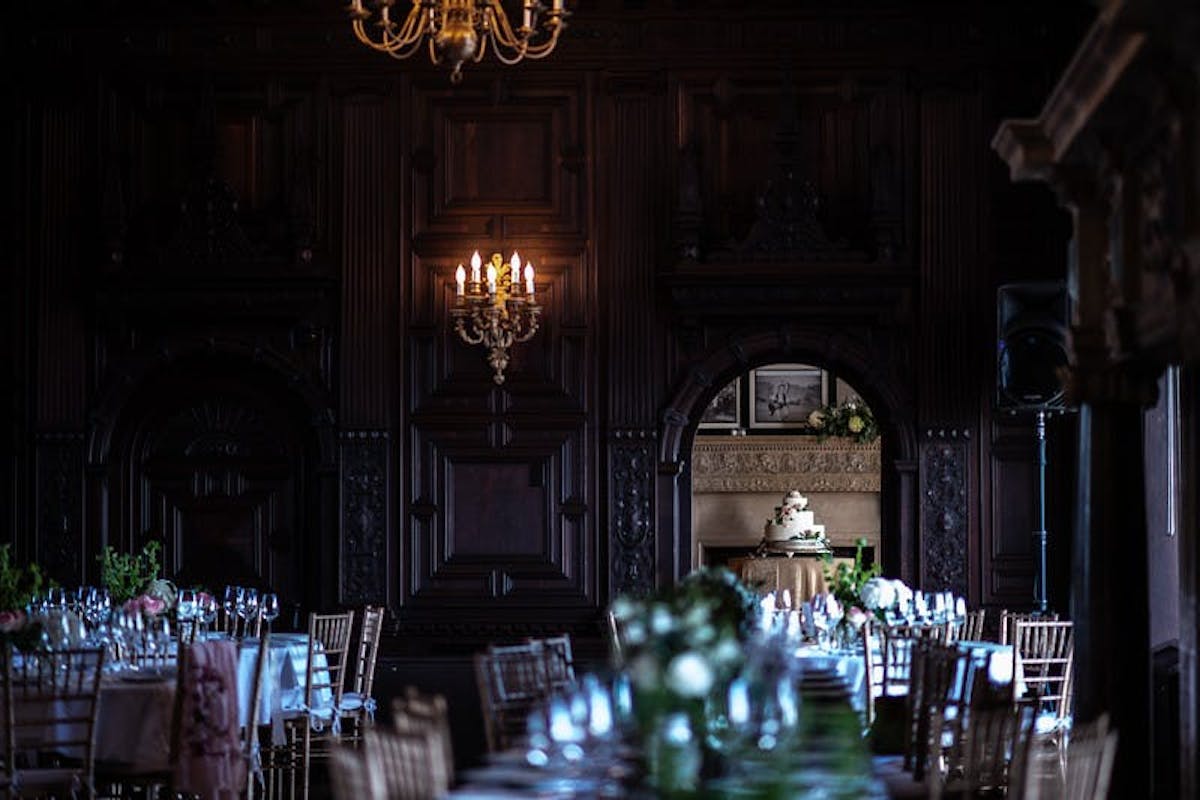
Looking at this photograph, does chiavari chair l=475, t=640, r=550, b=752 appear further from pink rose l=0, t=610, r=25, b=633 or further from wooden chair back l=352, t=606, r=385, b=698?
wooden chair back l=352, t=606, r=385, b=698

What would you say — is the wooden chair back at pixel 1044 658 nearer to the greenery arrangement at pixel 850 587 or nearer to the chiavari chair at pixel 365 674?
the greenery arrangement at pixel 850 587

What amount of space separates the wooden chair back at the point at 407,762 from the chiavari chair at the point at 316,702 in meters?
5.21

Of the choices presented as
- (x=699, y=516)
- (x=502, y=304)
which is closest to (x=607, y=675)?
(x=502, y=304)

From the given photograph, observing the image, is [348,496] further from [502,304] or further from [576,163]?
[576,163]

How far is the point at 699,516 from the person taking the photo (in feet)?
56.6

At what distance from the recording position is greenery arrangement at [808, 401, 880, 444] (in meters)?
16.8

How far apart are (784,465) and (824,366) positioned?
14.9ft

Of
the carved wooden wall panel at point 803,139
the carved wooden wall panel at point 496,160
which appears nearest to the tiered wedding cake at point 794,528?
the carved wooden wall panel at point 803,139

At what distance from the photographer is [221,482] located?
1286 centimetres

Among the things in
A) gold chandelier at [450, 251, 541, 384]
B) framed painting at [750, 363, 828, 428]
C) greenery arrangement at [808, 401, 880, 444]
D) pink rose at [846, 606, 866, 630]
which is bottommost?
pink rose at [846, 606, 866, 630]

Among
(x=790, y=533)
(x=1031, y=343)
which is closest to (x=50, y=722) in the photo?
(x=1031, y=343)

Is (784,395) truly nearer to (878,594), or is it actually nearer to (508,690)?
(878,594)

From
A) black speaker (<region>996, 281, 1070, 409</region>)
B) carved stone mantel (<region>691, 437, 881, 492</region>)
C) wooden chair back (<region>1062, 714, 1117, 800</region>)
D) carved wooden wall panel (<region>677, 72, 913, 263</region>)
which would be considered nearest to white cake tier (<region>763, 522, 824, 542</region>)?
carved stone mantel (<region>691, 437, 881, 492</region>)

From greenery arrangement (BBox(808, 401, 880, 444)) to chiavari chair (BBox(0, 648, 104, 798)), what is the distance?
9.32m
